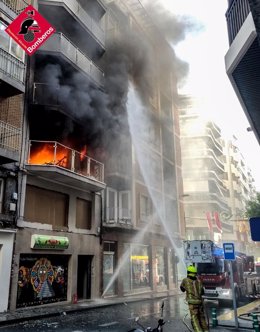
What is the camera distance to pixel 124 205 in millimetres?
21719

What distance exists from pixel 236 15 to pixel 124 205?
15690 mm

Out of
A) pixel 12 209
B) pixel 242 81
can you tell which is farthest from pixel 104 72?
pixel 242 81

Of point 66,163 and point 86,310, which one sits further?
point 66,163

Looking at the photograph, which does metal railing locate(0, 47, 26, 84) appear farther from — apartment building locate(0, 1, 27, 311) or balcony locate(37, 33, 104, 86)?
balcony locate(37, 33, 104, 86)

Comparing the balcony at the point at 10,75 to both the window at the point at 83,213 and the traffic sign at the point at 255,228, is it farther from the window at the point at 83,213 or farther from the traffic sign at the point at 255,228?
Answer: the traffic sign at the point at 255,228

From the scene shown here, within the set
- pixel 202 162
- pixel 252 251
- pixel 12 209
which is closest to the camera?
pixel 12 209

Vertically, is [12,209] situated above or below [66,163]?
below

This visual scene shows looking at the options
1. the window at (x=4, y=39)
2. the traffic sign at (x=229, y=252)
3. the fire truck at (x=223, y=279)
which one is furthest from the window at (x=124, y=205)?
the window at (x=4, y=39)

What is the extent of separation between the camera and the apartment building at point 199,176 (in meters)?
47.8

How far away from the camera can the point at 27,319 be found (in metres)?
11.0

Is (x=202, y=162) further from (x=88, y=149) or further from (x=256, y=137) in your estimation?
(x=256, y=137)

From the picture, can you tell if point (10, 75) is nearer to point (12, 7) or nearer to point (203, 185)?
point (12, 7)

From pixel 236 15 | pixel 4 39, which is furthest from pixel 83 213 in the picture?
pixel 236 15

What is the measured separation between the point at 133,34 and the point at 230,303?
18145 mm
